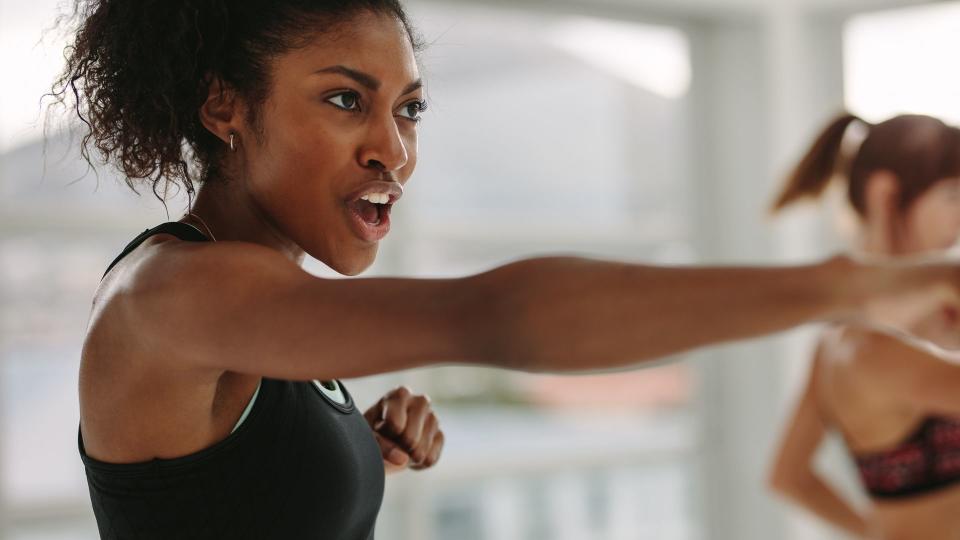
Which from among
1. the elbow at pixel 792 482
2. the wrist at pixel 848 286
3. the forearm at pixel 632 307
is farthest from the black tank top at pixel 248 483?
the elbow at pixel 792 482

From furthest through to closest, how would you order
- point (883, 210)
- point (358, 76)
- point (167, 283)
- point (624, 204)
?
1. point (624, 204)
2. point (883, 210)
3. point (358, 76)
4. point (167, 283)

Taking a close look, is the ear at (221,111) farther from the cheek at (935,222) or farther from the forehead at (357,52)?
the cheek at (935,222)

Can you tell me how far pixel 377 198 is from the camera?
0.84 metres

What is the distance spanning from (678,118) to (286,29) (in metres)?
3.30

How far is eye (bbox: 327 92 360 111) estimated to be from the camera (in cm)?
81

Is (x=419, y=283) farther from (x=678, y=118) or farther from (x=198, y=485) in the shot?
(x=678, y=118)

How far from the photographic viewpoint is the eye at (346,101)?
0.81 m

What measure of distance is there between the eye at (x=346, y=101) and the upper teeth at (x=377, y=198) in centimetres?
7

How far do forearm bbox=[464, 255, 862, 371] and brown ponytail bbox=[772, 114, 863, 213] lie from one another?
179cm

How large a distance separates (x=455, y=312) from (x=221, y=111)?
1.08 feet

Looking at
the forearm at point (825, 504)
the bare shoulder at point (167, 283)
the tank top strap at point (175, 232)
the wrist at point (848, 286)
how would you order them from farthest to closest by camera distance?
1. the forearm at point (825, 504)
2. the tank top strap at point (175, 232)
3. the bare shoulder at point (167, 283)
4. the wrist at point (848, 286)

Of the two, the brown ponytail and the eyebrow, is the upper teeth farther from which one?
the brown ponytail

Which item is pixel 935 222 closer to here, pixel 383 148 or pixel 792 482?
pixel 792 482

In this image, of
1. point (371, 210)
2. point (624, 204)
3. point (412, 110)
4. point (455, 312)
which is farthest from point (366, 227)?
point (624, 204)
